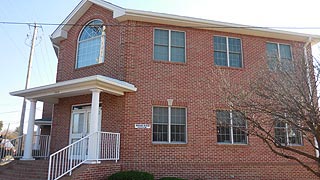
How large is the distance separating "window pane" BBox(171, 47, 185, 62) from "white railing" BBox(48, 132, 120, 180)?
4.05 m

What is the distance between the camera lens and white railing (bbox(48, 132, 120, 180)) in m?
9.32

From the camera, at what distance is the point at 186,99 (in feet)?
40.0

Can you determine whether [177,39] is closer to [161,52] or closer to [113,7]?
[161,52]

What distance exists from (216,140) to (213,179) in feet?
5.15

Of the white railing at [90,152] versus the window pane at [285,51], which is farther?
the window pane at [285,51]

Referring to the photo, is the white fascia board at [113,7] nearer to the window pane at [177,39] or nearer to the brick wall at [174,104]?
the brick wall at [174,104]

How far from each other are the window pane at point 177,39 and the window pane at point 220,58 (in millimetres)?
1645

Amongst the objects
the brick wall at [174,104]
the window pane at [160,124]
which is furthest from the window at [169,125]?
the brick wall at [174,104]

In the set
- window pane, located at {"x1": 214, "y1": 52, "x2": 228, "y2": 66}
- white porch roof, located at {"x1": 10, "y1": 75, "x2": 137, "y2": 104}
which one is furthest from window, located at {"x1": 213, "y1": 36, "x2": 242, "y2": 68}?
white porch roof, located at {"x1": 10, "y1": 75, "x2": 137, "y2": 104}

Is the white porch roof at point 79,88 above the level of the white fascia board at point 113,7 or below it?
below

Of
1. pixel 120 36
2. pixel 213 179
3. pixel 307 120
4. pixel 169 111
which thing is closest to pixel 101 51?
pixel 120 36

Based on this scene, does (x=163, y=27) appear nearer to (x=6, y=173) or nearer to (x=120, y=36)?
(x=120, y=36)

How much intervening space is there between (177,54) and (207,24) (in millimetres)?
1905

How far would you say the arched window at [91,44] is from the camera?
1303 centimetres
